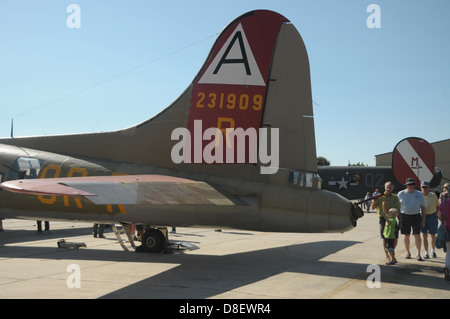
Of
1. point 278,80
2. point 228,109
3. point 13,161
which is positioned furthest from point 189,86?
point 13,161

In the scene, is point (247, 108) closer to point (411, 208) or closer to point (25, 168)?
point (411, 208)

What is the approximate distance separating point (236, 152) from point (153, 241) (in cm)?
411

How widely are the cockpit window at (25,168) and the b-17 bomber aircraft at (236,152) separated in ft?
4.89

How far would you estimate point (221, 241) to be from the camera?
58.2 ft

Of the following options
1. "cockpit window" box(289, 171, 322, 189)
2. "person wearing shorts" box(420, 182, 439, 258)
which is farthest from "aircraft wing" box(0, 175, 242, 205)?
"person wearing shorts" box(420, 182, 439, 258)

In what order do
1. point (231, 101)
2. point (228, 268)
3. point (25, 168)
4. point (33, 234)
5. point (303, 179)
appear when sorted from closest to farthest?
1. point (228, 268)
2. point (303, 179)
3. point (231, 101)
4. point (25, 168)
5. point (33, 234)

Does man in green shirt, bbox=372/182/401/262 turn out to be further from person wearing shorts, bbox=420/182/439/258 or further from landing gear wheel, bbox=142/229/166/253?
landing gear wheel, bbox=142/229/166/253

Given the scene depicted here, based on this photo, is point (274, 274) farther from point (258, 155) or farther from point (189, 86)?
point (189, 86)

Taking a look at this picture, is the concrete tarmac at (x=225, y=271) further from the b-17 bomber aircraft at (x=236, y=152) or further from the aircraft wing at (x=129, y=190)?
the aircraft wing at (x=129, y=190)

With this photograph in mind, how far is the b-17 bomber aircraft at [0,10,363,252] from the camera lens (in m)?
11.6

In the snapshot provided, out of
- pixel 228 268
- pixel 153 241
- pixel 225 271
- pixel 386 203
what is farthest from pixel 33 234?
pixel 386 203

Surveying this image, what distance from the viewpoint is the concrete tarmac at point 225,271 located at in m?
8.82

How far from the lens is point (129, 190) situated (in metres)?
9.78

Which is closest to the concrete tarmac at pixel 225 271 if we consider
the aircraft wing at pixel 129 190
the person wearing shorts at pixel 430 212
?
the person wearing shorts at pixel 430 212
